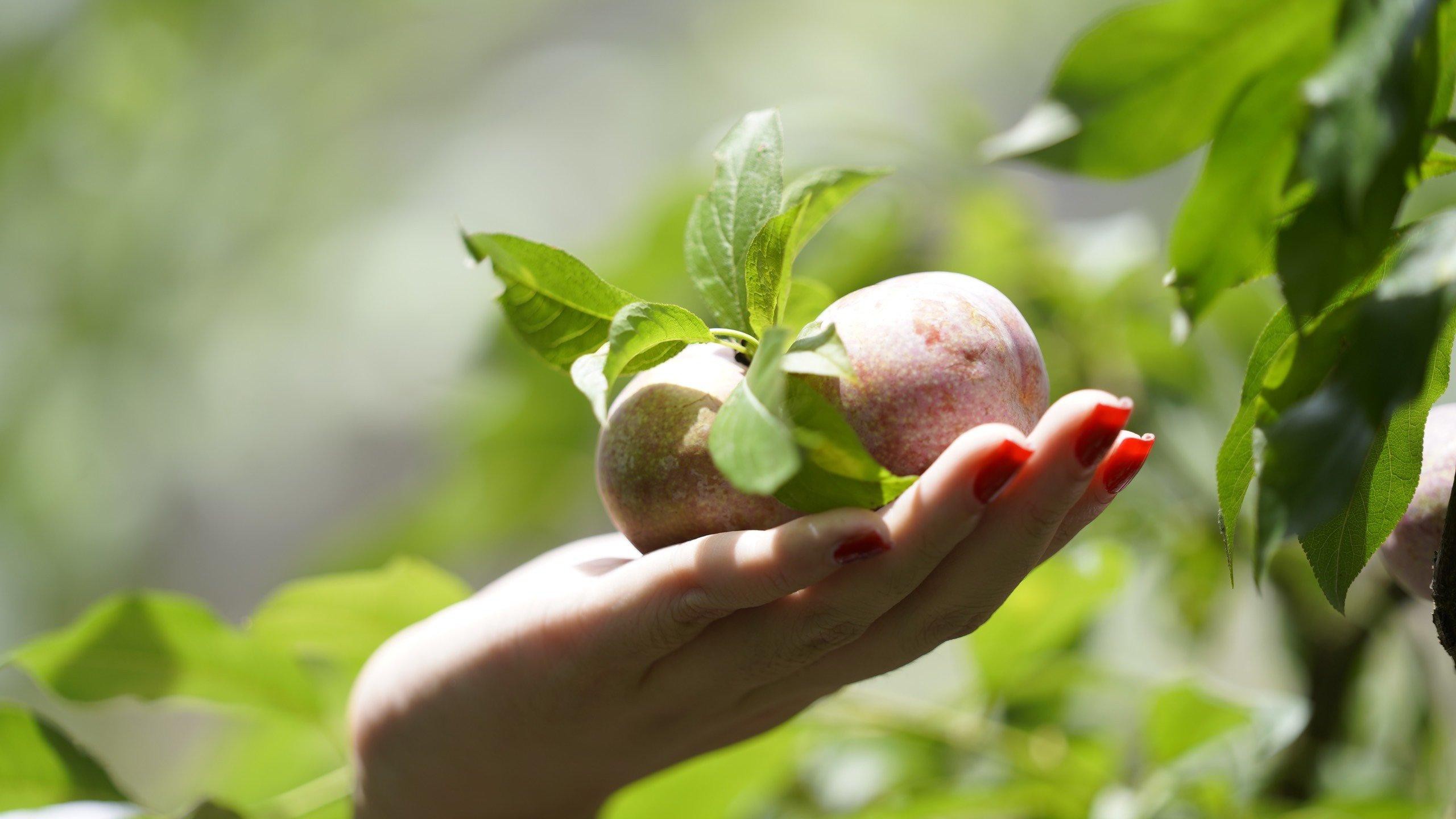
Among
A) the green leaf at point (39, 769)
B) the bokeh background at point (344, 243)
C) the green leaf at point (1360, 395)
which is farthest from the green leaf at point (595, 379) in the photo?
the bokeh background at point (344, 243)

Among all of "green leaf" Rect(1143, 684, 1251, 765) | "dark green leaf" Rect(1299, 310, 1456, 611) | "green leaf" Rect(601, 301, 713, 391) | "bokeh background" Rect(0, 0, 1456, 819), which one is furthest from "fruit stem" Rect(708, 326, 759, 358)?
"bokeh background" Rect(0, 0, 1456, 819)

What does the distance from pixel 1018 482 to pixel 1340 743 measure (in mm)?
406

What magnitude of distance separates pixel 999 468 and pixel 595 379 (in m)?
0.08

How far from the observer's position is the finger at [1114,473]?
20cm

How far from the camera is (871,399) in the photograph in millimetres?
208

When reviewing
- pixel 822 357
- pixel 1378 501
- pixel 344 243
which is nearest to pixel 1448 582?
pixel 1378 501

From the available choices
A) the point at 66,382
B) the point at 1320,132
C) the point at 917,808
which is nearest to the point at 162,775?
the point at 66,382

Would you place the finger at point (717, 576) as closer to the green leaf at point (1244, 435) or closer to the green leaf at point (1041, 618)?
the green leaf at point (1244, 435)

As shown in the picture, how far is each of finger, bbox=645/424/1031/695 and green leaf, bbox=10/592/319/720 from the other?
0.17 m

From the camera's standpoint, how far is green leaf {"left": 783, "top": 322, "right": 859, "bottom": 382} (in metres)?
0.18

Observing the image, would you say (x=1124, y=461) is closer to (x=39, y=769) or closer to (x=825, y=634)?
(x=825, y=634)

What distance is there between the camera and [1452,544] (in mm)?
203

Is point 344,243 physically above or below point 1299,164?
below

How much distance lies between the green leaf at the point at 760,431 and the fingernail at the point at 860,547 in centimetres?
2
